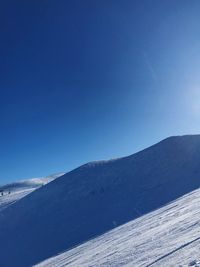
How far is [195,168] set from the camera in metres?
70.3

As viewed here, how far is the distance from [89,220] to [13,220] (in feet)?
70.0

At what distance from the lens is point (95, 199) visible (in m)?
73.6

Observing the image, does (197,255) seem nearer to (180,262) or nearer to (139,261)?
(180,262)

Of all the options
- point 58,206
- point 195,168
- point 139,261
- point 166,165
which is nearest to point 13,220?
point 58,206

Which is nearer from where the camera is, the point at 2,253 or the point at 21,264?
the point at 21,264

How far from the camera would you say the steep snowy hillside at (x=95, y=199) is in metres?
61.8

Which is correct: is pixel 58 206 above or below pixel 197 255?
above

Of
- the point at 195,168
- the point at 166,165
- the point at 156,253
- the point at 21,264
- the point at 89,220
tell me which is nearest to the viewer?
the point at 156,253

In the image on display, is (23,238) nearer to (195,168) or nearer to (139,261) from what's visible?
(195,168)

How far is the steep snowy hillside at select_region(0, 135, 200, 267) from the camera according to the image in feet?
203

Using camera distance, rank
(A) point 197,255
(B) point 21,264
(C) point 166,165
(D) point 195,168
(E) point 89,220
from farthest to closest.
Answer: (C) point 166,165 < (D) point 195,168 < (E) point 89,220 < (B) point 21,264 < (A) point 197,255

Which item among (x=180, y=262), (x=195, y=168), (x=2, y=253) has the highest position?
(x=195, y=168)

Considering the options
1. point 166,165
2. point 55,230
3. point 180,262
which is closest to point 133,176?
point 166,165

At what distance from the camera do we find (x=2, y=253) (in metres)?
66.2
